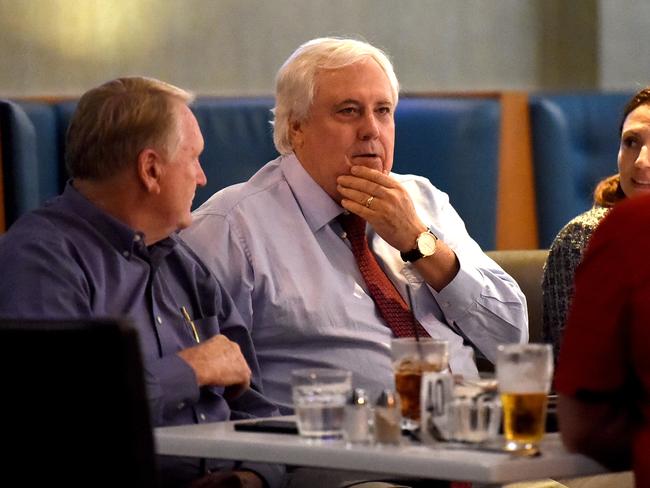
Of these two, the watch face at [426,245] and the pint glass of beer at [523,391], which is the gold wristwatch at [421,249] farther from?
the pint glass of beer at [523,391]

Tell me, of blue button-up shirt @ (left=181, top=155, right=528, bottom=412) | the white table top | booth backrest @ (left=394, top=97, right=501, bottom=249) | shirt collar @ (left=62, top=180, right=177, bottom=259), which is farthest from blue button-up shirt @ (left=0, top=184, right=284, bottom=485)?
booth backrest @ (left=394, top=97, right=501, bottom=249)

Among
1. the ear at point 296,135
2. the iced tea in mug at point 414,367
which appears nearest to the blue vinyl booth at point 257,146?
the ear at point 296,135

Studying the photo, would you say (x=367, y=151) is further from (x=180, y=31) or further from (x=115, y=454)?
(x=115, y=454)

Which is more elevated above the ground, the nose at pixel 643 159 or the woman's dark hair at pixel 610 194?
the nose at pixel 643 159

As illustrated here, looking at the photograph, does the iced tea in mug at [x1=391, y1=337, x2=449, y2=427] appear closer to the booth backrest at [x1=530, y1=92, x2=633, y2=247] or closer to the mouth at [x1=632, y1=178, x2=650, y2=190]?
the mouth at [x1=632, y1=178, x2=650, y2=190]

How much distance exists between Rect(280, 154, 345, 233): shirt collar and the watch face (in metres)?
0.20

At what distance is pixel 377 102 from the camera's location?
307 cm

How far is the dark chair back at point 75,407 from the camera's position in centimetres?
152

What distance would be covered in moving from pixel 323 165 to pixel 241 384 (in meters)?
0.76

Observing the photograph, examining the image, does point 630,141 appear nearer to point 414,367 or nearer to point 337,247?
point 337,247

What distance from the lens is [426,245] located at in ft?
9.61

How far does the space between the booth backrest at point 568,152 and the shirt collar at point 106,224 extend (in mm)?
2393

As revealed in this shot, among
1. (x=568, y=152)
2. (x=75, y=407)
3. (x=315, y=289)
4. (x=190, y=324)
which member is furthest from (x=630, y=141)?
(x=75, y=407)

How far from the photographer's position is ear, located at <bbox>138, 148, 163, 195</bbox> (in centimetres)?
246
